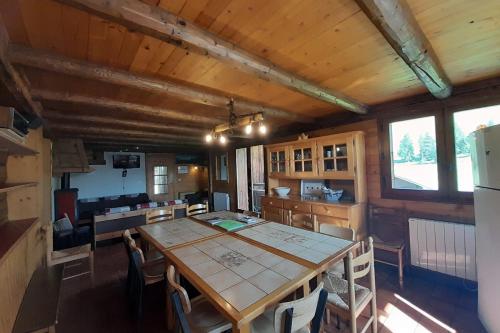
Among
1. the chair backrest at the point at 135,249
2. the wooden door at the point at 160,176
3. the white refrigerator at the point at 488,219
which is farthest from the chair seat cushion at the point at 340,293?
the wooden door at the point at 160,176

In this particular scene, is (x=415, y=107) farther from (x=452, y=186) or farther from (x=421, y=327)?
(x=421, y=327)

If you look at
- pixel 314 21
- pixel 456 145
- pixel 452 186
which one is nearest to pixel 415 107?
pixel 456 145

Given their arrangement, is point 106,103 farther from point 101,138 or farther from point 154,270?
point 101,138

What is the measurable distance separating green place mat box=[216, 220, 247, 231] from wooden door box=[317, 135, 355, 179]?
1532mm

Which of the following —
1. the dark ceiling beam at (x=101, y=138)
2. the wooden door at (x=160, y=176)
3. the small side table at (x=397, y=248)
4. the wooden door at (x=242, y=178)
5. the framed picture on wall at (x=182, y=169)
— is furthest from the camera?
the framed picture on wall at (x=182, y=169)

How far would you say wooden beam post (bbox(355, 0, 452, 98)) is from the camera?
0.97 m

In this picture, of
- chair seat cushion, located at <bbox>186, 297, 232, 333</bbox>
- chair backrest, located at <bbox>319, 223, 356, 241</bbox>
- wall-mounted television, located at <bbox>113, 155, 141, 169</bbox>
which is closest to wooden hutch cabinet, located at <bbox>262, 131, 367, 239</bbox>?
chair backrest, located at <bbox>319, 223, 356, 241</bbox>

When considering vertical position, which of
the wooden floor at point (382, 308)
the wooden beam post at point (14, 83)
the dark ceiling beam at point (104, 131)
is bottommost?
the wooden floor at point (382, 308)

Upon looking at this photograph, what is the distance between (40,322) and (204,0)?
2191mm

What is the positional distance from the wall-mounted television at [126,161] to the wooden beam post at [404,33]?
22.4 feet

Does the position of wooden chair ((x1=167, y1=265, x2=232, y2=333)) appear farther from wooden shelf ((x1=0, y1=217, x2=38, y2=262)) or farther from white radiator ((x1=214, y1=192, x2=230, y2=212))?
white radiator ((x1=214, y1=192, x2=230, y2=212))

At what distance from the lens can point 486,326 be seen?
1.59 metres

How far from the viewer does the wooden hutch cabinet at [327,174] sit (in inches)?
110

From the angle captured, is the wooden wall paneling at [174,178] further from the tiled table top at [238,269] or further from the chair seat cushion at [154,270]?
the tiled table top at [238,269]
